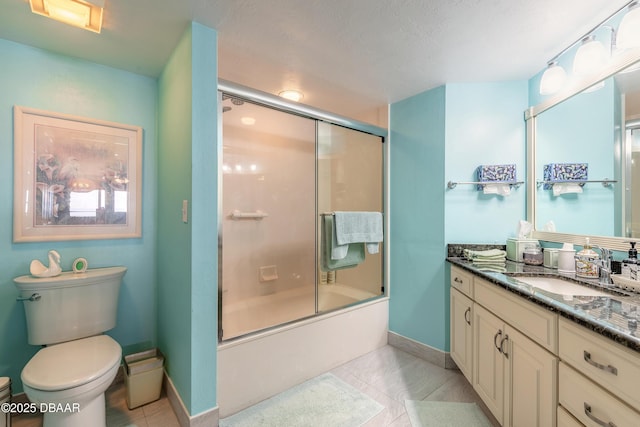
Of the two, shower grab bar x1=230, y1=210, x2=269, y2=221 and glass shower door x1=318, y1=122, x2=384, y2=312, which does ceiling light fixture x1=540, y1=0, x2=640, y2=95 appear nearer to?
glass shower door x1=318, y1=122, x2=384, y2=312

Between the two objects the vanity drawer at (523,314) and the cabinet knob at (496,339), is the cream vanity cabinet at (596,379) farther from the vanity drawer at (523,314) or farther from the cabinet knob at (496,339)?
the cabinet knob at (496,339)

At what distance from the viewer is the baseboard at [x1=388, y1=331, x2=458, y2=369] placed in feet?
6.96

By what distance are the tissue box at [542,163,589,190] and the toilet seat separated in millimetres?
2835

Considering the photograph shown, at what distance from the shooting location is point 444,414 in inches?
63.6

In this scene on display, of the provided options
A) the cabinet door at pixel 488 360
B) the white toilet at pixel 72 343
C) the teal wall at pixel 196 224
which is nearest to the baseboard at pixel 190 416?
the teal wall at pixel 196 224

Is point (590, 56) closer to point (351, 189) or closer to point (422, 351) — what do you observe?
point (351, 189)

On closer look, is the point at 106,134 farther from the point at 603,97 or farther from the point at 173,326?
the point at 603,97

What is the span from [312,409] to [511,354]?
1142mm

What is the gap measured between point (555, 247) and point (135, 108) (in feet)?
10.1

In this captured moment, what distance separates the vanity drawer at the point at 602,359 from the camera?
2.52ft

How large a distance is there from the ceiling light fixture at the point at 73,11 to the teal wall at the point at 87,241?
47 centimetres

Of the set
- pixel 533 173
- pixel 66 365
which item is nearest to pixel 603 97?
pixel 533 173

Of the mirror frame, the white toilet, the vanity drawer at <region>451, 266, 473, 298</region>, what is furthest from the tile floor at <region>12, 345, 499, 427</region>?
the mirror frame

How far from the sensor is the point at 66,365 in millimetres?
1321
